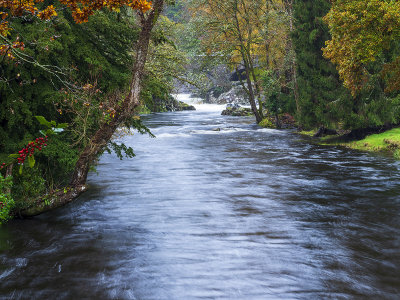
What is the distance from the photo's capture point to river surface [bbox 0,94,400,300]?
6.41 m

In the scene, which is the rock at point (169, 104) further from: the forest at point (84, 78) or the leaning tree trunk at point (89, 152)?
the leaning tree trunk at point (89, 152)

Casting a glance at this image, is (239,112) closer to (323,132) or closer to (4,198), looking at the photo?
(323,132)

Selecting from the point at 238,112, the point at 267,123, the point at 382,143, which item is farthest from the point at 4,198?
the point at 238,112

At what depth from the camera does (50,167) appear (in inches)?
394

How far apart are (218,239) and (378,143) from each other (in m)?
14.8

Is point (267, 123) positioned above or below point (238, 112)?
below

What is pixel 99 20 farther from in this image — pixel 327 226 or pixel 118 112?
pixel 327 226

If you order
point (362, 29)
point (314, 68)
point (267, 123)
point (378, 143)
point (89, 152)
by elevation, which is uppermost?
point (362, 29)

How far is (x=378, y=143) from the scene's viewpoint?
65.9 feet

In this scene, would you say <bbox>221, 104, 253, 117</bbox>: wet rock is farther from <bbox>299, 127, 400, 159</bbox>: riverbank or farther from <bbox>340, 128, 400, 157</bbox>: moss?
<bbox>340, 128, 400, 157</bbox>: moss

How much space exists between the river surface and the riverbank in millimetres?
3032

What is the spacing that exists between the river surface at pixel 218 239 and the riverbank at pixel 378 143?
9.95ft

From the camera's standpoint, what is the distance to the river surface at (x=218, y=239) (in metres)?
6.41

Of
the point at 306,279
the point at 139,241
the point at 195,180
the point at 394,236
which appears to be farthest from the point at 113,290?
the point at 195,180
